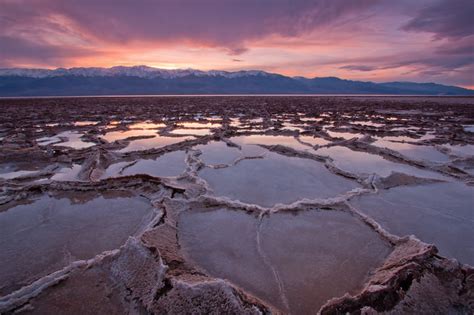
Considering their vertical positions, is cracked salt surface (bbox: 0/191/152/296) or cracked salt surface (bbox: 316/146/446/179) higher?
cracked salt surface (bbox: 316/146/446/179)

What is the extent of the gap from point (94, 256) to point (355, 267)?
7.97 ft

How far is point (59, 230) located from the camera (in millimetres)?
3270

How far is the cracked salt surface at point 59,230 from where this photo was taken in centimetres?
260

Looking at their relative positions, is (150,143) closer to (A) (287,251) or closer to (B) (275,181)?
(B) (275,181)

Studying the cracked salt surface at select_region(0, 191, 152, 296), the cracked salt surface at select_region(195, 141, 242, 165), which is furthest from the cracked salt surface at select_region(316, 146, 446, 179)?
the cracked salt surface at select_region(0, 191, 152, 296)

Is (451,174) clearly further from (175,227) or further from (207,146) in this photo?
(207,146)

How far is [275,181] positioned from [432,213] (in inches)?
90.8

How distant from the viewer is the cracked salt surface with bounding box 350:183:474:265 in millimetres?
2965

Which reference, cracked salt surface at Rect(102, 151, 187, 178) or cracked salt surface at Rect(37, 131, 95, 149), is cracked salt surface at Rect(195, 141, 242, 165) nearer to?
cracked salt surface at Rect(102, 151, 187, 178)

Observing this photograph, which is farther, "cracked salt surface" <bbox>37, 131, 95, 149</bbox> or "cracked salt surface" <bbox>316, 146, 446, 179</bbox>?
"cracked salt surface" <bbox>37, 131, 95, 149</bbox>

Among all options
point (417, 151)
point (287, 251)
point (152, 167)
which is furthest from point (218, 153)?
point (417, 151)

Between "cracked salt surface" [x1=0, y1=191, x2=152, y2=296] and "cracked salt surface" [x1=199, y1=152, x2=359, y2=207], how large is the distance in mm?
1424

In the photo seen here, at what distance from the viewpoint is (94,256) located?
2725 mm

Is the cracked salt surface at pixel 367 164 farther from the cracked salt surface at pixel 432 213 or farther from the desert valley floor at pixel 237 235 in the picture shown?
the cracked salt surface at pixel 432 213
